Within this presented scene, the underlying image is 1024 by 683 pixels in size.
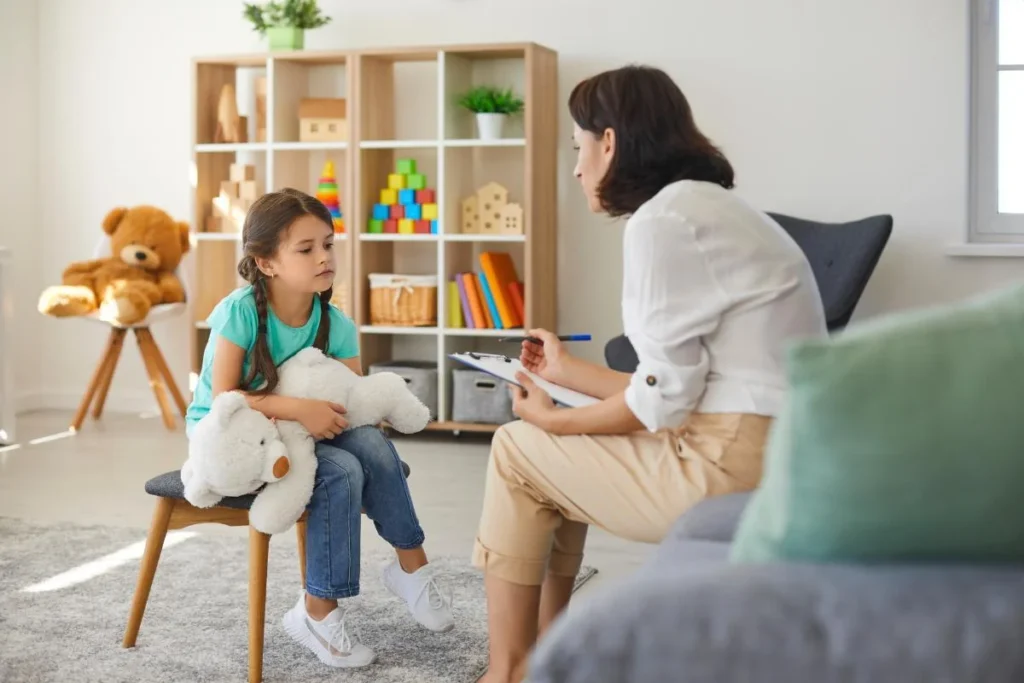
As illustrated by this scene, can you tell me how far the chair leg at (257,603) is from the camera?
7.18 ft

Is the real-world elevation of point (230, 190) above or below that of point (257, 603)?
above

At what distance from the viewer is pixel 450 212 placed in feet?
15.8

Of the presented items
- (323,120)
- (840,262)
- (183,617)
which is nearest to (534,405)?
(183,617)

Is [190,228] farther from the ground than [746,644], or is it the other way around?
[190,228]

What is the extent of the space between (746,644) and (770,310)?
0.94m

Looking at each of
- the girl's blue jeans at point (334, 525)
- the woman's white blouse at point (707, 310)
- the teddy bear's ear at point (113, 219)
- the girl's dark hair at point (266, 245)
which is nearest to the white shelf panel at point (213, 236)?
the teddy bear's ear at point (113, 219)

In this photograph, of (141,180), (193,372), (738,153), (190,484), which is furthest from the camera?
(141,180)

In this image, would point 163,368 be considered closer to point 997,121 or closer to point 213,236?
point 213,236

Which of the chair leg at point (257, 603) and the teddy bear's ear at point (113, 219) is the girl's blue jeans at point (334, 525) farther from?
the teddy bear's ear at point (113, 219)

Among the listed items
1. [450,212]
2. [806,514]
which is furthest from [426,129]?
[806,514]

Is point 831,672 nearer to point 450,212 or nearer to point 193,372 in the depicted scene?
point 450,212

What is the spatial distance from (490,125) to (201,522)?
272 centimetres

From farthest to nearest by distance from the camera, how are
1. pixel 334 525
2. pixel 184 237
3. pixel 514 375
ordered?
pixel 184 237
pixel 334 525
pixel 514 375

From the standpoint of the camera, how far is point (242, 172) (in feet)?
16.8
